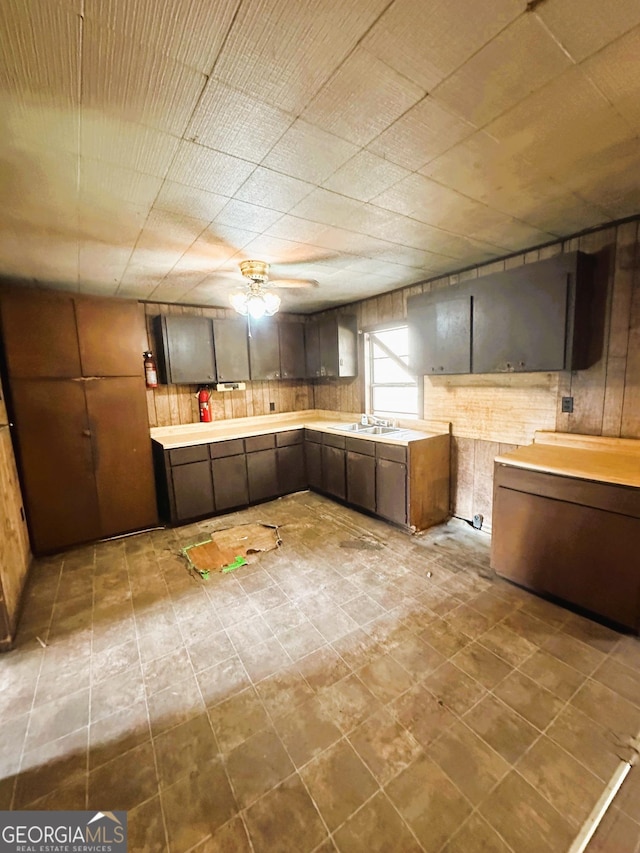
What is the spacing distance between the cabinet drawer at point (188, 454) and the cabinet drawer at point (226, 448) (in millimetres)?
77

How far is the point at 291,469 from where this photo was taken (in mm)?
4520

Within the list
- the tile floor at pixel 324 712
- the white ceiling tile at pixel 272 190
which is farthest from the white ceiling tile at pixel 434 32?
the tile floor at pixel 324 712

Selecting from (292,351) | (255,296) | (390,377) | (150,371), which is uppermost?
(255,296)

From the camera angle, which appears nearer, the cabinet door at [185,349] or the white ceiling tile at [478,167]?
the white ceiling tile at [478,167]

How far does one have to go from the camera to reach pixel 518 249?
2.71 metres

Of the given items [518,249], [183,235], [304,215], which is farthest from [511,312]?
[183,235]

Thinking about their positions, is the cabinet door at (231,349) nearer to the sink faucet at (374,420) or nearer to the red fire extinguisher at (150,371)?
the red fire extinguisher at (150,371)

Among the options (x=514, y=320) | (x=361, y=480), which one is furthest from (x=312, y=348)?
(x=514, y=320)

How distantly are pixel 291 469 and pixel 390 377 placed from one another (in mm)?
1700

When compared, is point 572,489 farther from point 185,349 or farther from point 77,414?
point 77,414

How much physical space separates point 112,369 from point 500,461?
137 inches

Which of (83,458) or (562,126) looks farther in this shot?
(83,458)

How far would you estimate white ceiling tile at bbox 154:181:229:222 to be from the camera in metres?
1.71

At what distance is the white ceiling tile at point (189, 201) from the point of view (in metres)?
1.71
